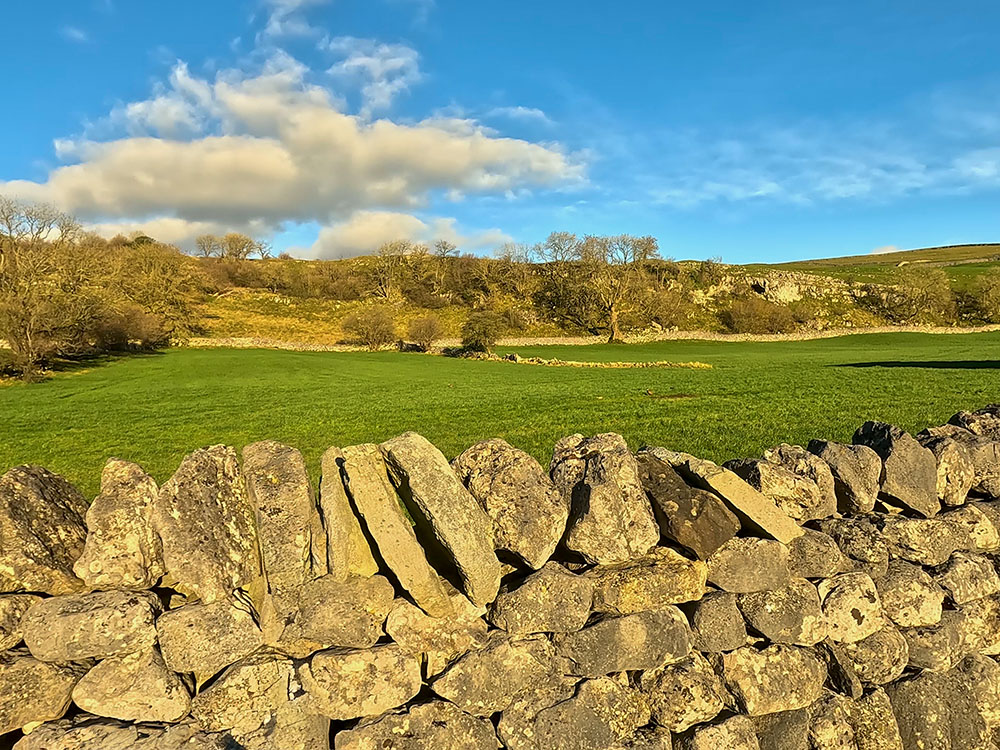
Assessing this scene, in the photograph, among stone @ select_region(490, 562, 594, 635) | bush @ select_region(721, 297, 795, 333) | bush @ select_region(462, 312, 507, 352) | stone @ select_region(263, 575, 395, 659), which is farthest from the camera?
bush @ select_region(721, 297, 795, 333)

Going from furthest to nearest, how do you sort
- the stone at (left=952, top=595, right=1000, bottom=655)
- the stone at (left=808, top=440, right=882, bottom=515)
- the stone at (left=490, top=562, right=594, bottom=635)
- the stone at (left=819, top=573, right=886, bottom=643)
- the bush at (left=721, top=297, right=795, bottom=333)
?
the bush at (left=721, top=297, right=795, bottom=333) → the stone at (left=808, top=440, right=882, bottom=515) → the stone at (left=952, top=595, right=1000, bottom=655) → the stone at (left=819, top=573, right=886, bottom=643) → the stone at (left=490, top=562, right=594, bottom=635)

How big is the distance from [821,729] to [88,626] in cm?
416

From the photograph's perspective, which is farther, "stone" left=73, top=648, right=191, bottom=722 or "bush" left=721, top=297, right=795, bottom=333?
"bush" left=721, top=297, right=795, bottom=333

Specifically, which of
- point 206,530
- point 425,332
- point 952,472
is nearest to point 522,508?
point 206,530

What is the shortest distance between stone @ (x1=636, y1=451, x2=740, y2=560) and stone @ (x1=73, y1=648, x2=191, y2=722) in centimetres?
Result: 284

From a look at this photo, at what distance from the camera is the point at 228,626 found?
296 cm

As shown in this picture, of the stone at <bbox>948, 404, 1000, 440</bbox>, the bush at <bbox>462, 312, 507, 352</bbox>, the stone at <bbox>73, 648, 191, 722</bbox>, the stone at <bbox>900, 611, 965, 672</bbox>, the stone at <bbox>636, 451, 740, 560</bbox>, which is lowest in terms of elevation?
the stone at <bbox>900, 611, 965, 672</bbox>

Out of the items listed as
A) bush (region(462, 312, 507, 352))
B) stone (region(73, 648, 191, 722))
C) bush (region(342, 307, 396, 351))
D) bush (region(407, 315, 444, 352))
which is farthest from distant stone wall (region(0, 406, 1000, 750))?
bush (region(342, 307, 396, 351))

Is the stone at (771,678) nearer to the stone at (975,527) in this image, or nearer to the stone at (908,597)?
the stone at (908,597)

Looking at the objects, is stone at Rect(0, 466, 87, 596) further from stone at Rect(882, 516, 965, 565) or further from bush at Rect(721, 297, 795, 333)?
bush at Rect(721, 297, 795, 333)

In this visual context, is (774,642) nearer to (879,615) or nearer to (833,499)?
(879,615)

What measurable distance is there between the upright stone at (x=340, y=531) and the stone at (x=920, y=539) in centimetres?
351

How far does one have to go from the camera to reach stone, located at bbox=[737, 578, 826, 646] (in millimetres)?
3578

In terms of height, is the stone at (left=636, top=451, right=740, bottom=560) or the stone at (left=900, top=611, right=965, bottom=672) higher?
the stone at (left=636, top=451, right=740, bottom=560)
